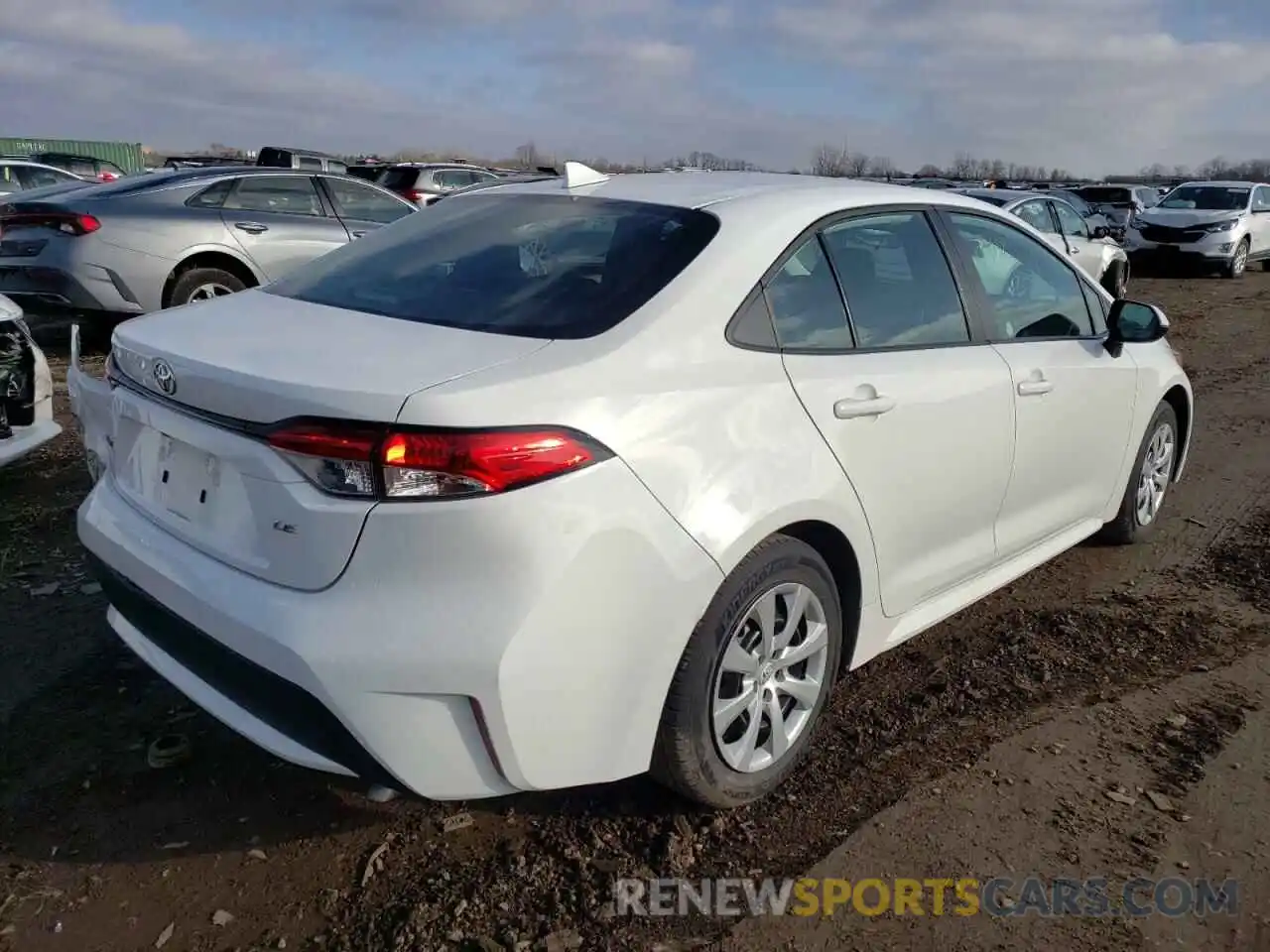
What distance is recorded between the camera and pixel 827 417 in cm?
270

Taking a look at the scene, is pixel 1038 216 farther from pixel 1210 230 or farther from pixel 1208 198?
pixel 1208 198

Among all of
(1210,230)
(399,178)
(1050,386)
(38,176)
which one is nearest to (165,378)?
(1050,386)

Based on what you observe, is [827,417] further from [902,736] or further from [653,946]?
[653,946]

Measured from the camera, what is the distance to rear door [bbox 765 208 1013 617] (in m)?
2.78

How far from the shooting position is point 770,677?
2.72m

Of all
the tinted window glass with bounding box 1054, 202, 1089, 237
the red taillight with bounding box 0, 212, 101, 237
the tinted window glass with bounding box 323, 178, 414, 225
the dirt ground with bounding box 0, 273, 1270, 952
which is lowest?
the dirt ground with bounding box 0, 273, 1270, 952

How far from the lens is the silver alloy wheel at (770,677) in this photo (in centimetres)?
259

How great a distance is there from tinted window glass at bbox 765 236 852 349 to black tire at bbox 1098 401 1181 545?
2183 mm

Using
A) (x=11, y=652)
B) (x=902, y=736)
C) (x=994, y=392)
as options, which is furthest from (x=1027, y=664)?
(x=11, y=652)

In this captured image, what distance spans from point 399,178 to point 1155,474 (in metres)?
14.3

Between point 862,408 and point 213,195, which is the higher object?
point 213,195

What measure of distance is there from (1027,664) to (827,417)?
4.92 feet

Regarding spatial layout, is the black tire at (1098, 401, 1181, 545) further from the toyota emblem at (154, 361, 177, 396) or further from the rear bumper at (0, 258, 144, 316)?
the rear bumper at (0, 258, 144, 316)

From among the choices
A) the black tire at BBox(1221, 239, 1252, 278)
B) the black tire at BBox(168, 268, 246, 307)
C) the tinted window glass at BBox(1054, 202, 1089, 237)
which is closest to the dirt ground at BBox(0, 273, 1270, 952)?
the black tire at BBox(168, 268, 246, 307)
